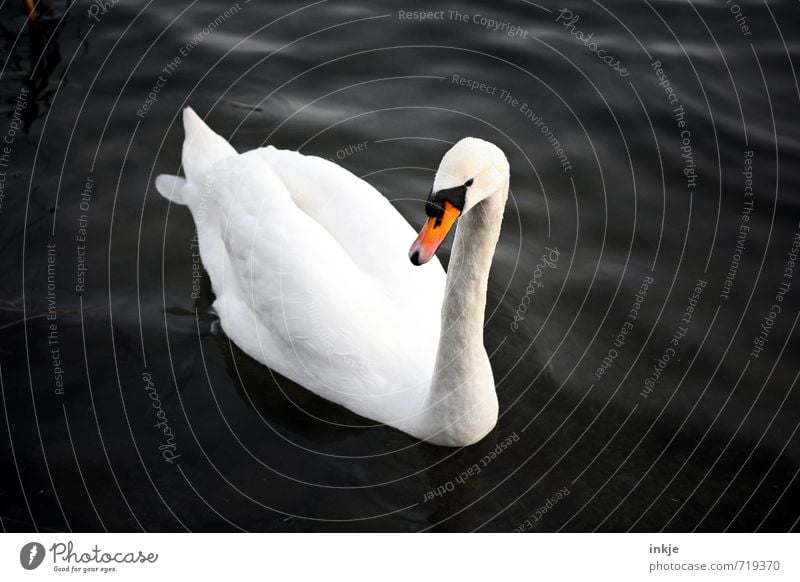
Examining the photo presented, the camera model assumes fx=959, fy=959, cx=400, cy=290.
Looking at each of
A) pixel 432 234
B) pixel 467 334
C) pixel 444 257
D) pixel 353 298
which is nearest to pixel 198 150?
pixel 444 257

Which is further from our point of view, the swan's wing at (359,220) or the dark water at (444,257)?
the swan's wing at (359,220)

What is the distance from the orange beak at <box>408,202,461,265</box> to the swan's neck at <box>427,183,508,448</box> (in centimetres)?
30

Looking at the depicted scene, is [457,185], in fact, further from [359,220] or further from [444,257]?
[444,257]

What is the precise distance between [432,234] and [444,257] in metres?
2.63

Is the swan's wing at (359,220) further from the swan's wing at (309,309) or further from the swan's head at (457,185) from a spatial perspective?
the swan's head at (457,185)

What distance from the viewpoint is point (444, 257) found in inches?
271

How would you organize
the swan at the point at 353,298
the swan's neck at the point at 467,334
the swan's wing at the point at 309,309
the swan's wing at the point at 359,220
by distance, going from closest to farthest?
1. the swan's neck at the point at 467,334
2. the swan at the point at 353,298
3. the swan's wing at the point at 309,309
4. the swan's wing at the point at 359,220

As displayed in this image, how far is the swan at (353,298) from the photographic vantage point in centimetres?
509

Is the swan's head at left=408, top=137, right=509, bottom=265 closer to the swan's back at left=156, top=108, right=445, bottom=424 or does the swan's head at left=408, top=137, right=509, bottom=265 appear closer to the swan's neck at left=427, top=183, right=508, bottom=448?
the swan's neck at left=427, top=183, right=508, bottom=448

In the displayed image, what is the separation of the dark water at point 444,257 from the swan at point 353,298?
0.32 metres
